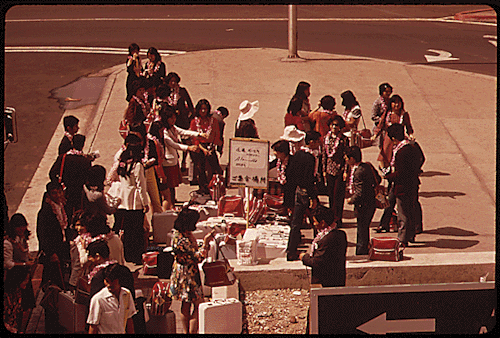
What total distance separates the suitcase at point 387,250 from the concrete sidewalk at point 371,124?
0.52 feet


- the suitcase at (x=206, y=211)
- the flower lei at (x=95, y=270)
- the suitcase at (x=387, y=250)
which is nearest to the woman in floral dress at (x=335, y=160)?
the suitcase at (x=387, y=250)

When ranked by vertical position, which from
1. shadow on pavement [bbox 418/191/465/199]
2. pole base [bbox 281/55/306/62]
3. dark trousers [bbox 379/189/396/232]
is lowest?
dark trousers [bbox 379/189/396/232]

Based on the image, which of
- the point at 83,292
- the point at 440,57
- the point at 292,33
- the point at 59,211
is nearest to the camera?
the point at 83,292

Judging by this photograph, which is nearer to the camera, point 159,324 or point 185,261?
point 185,261

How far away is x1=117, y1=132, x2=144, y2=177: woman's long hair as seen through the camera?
1012 centimetres

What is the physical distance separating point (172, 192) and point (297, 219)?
2463 mm

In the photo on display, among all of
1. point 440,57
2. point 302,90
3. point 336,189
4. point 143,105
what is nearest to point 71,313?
point 336,189

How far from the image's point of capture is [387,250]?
10312mm

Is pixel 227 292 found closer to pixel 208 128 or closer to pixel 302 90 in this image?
pixel 208 128

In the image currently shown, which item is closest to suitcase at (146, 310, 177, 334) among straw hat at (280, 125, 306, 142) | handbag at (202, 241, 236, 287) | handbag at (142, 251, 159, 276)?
handbag at (202, 241, 236, 287)

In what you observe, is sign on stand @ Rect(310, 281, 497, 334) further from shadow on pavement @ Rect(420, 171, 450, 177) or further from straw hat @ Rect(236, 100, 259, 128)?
shadow on pavement @ Rect(420, 171, 450, 177)

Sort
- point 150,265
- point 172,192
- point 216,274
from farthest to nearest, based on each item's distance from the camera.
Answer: point 172,192
point 150,265
point 216,274

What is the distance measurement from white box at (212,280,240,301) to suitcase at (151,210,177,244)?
1.94 metres

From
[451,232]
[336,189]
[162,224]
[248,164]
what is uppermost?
[248,164]
